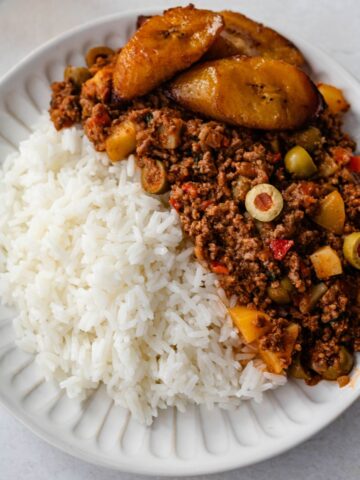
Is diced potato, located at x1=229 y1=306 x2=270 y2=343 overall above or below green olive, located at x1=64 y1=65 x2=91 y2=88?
below

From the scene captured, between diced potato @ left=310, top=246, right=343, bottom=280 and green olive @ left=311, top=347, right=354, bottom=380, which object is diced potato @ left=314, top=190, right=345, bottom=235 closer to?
diced potato @ left=310, top=246, right=343, bottom=280

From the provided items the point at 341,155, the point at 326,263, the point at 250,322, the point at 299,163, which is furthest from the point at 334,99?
the point at 250,322

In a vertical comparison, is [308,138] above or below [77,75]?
below

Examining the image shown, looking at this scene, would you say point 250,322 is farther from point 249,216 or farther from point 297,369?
point 249,216

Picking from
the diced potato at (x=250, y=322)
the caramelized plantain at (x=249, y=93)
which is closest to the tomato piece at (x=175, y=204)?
the caramelized plantain at (x=249, y=93)

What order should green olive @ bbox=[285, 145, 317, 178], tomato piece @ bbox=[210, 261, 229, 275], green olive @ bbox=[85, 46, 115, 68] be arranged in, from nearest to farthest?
1. tomato piece @ bbox=[210, 261, 229, 275]
2. green olive @ bbox=[285, 145, 317, 178]
3. green olive @ bbox=[85, 46, 115, 68]

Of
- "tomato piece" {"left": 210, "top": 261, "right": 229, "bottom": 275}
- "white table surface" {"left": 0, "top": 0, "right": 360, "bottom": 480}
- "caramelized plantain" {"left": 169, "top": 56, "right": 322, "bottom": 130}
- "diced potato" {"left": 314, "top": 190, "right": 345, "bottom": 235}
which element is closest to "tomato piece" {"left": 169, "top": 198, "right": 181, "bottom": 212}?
"tomato piece" {"left": 210, "top": 261, "right": 229, "bottom": 275}

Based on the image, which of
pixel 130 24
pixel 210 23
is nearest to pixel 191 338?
pixel 210 23
